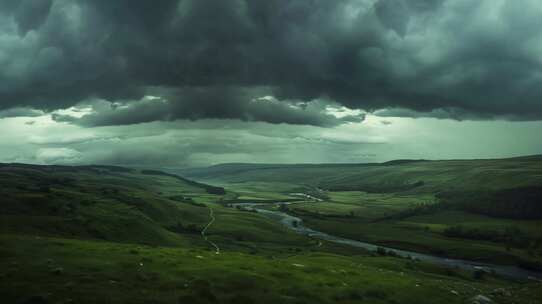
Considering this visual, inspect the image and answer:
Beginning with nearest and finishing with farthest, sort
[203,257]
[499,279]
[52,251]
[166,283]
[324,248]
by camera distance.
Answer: [166,283] < [52,251] < [203,257] < [499,279] < [324,248]

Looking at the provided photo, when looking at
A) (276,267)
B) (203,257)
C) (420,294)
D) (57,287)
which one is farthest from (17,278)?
(420,294)

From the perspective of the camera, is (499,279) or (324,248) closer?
(499,279)

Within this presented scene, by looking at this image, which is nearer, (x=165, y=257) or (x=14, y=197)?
(x=165, y=257)

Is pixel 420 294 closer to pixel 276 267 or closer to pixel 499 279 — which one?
pixel 276 267

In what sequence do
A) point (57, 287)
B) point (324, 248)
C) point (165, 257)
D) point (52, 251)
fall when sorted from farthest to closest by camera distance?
point (324, 248)
point (165, 257)
point (52, 251)
point (57, 287)

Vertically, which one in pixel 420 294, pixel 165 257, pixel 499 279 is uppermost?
pixel 165 257

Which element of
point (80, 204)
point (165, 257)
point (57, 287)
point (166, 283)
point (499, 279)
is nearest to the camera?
point (57, 287)

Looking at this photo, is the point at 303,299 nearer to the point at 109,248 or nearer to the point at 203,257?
the point at 203,257

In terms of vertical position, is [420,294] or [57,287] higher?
[57,287]

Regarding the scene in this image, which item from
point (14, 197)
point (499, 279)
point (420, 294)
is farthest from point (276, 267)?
point (14, 197)

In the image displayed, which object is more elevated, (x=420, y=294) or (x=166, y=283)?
(x=166, y=283)
